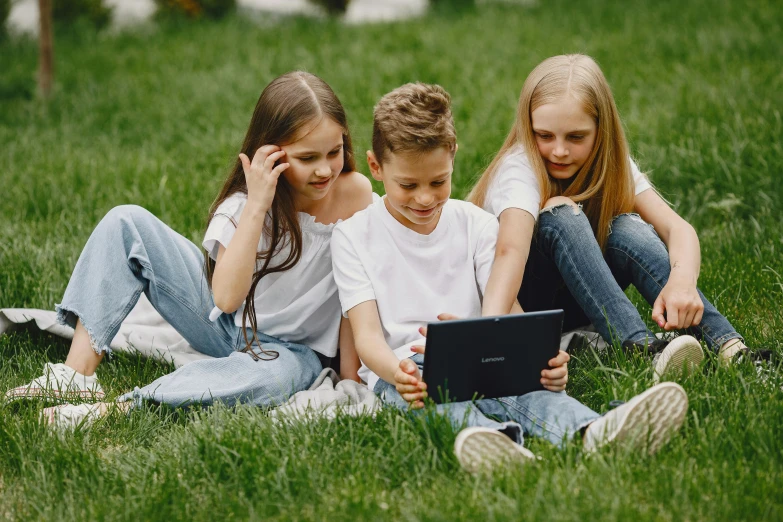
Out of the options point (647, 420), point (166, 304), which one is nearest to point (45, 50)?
point (166, 304)

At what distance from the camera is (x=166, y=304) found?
315 centimetres

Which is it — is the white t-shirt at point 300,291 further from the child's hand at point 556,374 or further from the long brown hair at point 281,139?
the child's hand at point 556,374

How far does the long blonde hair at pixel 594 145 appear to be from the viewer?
10.1 ft

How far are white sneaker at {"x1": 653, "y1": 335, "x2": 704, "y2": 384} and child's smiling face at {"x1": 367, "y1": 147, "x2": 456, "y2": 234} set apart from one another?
84cm

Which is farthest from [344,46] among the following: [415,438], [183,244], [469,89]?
[415,438]

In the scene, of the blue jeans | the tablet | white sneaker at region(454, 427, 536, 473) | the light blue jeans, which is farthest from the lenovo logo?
the light blue jeans

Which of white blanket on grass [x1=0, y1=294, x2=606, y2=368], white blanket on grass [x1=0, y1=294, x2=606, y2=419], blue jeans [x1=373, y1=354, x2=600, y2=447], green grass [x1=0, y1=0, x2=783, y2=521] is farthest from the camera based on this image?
white blanket on grass [x1=0, y1=294, x2=606, y2=368]

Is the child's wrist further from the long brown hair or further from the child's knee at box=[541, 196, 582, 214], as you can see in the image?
the child's knee at box=[541, 196, 582, 214]

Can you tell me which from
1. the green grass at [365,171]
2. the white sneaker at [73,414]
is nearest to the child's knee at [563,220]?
the green grass at [365,171]

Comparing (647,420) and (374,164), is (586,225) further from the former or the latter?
(647,420)

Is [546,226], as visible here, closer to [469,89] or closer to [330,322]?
[330,322]

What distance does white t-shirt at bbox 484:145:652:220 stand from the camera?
2996 millimetres

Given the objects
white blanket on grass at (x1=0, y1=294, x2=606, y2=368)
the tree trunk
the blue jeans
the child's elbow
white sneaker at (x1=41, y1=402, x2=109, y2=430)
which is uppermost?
the tree trunk

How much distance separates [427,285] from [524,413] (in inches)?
20.7
